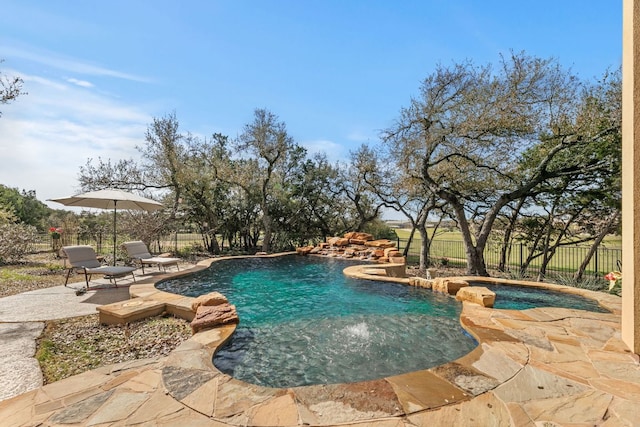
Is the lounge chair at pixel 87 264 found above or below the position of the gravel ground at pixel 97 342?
above

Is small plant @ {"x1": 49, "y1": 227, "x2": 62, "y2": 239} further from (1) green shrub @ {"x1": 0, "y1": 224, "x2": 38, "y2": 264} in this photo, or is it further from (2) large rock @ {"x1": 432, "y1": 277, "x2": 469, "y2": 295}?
(2) large rock @ {"x1": 432, "y1": 277, "x2": 469, "y2": 295}

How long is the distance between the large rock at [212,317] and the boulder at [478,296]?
3.88 m

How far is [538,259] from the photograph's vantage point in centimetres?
1554

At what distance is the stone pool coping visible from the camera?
6.59 feet

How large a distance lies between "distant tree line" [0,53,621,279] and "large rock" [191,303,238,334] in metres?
7.94

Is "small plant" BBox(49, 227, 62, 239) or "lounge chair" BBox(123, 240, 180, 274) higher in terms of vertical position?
"small plant" BBox(49, 227, 62, 239)

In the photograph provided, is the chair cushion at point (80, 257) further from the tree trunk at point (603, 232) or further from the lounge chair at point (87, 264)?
the tree trunk at point (603, 232)

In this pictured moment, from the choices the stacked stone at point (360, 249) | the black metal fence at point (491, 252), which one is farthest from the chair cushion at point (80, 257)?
the stacked stone at point (360, 249)

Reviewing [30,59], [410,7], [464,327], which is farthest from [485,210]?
[30,59]

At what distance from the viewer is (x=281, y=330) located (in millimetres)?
4121

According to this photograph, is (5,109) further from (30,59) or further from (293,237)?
(293,237)

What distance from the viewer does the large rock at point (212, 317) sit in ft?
12.5

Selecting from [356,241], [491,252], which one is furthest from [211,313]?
[491,252]

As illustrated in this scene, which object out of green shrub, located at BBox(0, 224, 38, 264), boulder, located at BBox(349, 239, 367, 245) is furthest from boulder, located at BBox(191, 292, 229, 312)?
green shrub, located at BBox(0, 224, 38, 264)
